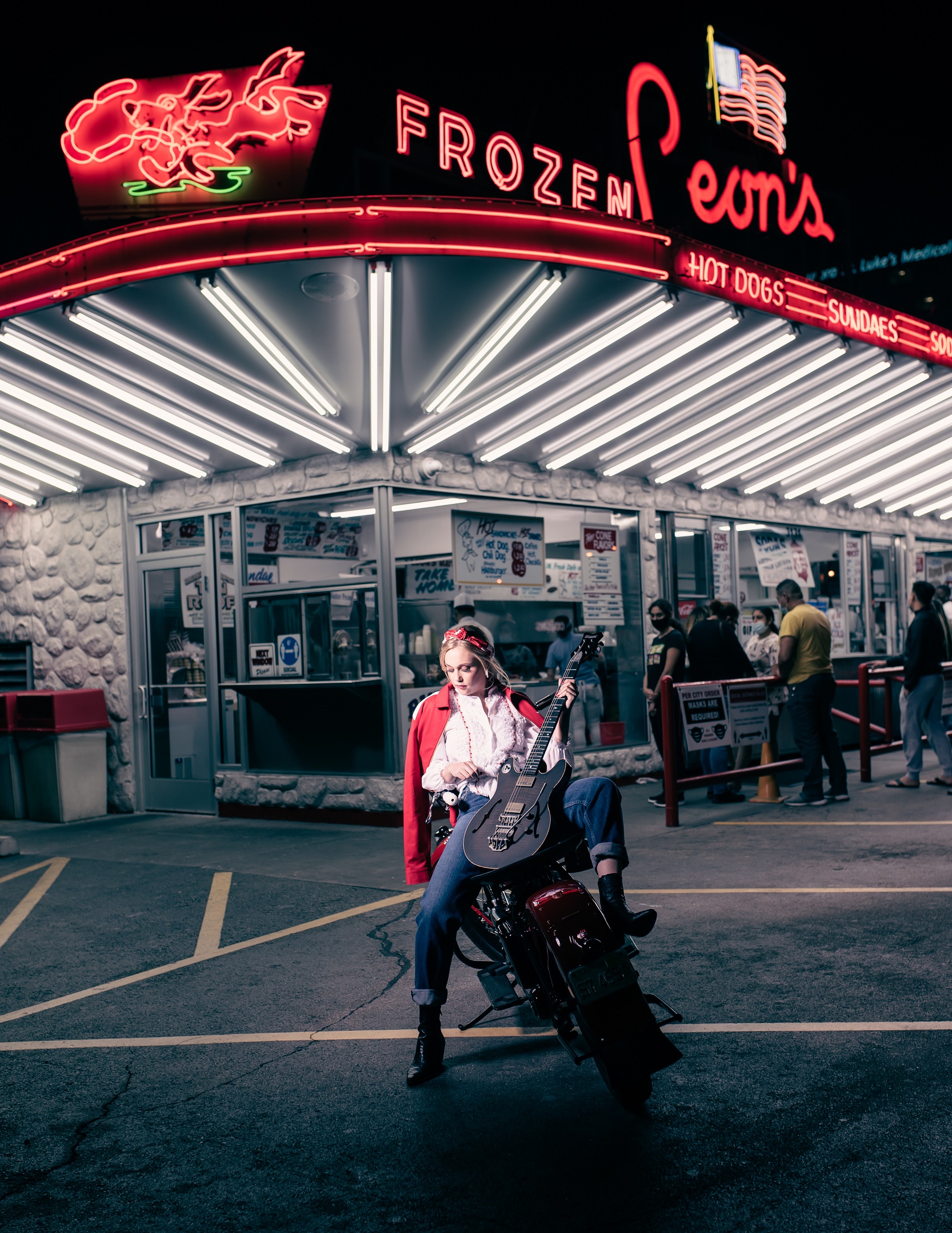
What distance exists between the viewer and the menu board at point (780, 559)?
45.1 feet

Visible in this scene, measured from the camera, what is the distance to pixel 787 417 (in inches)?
436

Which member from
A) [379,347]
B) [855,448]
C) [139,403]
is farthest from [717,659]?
[139,403]

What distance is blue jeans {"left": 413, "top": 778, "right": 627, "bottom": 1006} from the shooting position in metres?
3.69

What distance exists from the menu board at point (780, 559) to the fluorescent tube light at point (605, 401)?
13.4 feet

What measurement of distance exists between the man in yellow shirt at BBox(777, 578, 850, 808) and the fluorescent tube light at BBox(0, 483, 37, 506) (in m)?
8.25

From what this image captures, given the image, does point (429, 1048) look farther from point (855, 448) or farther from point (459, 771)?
point (855, 448)

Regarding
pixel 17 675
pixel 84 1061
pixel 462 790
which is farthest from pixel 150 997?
pixel 17 675

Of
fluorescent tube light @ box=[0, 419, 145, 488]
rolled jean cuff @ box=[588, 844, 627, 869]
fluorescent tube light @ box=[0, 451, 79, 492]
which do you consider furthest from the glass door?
rolled jean cuff @ box=[588, 844, 627, 869]

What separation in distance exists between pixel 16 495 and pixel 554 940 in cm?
1018

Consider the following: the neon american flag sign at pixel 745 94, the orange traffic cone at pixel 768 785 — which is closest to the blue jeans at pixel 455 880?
the orange traffic cone at pixel 768 785

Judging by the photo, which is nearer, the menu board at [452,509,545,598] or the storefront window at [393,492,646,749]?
the storefront window at [393,492,646,749]

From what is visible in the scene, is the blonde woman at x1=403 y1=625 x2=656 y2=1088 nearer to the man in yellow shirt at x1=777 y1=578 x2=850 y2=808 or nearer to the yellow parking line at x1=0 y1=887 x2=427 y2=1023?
the yellow parking line at x1=0 y1=887 x2=427 y2=1023

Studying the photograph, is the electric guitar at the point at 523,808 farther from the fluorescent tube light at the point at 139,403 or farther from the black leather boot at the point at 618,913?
the fluorescent tube light at the point at 139,403

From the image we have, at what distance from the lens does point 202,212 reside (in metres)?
6.86
